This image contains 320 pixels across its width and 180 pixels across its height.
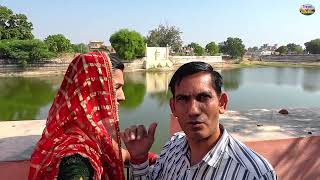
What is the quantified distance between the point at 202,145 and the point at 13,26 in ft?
102

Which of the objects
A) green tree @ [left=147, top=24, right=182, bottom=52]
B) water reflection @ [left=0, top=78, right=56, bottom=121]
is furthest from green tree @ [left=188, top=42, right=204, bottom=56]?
water reflection @ [left=0, top=78, right=56, bottom=121]

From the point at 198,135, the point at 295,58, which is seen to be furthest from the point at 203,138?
the point at 295,58

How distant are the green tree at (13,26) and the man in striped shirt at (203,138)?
2916 cm

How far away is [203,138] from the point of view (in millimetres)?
1326

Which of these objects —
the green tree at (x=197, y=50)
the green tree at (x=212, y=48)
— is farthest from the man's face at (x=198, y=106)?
the green tree at (x=212, y=48)

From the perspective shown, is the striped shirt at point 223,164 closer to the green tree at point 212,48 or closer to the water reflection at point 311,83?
the water reflection at point 311,83

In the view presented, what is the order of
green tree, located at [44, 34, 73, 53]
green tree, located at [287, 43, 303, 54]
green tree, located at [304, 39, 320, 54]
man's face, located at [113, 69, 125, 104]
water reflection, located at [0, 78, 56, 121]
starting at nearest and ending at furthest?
man's face, located at [113, 69, 125, 104] < water reflection, located at [0, 78, 56, 121] < green tree, located at [44, 34, 73, 53] < green tree, located at [304, 39, 320, 54] < green tree, located at [287, 43, 303, 54]

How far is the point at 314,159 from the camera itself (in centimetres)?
312

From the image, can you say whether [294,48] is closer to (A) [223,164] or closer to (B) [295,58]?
(B) [295,58]

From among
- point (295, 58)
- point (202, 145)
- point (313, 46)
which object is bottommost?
point (295, 58)

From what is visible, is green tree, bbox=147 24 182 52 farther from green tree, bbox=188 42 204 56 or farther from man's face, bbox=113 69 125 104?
man's face, bbox=113 69 125 104

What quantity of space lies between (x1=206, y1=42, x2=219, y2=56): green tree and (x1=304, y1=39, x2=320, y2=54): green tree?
1698 cm

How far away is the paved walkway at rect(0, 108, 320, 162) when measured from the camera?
220cm

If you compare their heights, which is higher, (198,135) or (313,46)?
(313,46)
